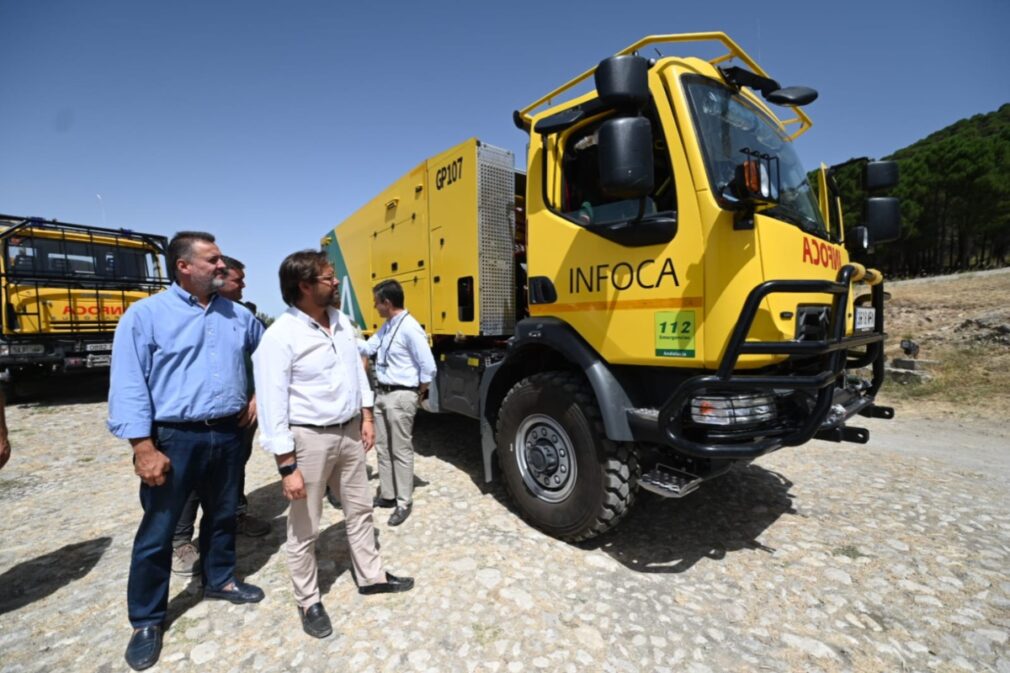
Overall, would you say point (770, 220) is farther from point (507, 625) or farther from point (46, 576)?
point (46, 576)

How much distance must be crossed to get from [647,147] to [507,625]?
2.48 meters

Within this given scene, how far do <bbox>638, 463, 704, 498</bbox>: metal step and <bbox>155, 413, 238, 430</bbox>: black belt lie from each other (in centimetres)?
227

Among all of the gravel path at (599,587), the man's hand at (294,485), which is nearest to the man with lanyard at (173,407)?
the gravel path at (599,587)

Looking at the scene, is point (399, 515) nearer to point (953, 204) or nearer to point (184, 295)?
point (184, 295)

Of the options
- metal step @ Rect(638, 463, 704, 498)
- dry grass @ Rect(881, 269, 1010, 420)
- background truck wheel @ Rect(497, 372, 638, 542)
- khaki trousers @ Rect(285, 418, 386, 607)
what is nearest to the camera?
khaki trousers @ Rect(285, 418, 386, 607)

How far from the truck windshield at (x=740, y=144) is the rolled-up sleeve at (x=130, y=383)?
297 cm

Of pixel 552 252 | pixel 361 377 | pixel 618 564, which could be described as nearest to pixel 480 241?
pixel 552 252

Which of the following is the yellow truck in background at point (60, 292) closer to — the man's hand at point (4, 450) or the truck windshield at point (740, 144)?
the man's hand at point (4, 450)

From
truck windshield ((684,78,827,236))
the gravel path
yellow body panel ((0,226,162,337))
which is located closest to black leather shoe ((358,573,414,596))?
the gravel path

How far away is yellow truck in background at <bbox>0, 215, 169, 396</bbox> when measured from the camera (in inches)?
295

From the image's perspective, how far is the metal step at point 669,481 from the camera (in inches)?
96.7

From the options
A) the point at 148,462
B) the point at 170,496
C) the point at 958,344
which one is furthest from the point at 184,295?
the point at 958,344

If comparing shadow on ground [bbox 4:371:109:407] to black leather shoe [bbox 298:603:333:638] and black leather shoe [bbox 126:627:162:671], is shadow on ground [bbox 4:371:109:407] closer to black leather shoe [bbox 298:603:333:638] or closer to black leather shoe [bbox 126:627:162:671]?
black leather shoe [bbox 126:627:162:671]

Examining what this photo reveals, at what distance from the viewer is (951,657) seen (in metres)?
2.09
